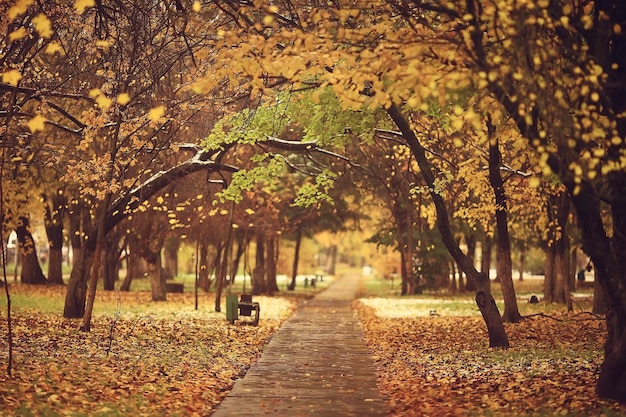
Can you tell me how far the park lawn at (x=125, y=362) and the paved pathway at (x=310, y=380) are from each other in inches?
13.4

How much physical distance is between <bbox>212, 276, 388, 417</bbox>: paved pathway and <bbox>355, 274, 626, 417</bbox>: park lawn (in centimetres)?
37

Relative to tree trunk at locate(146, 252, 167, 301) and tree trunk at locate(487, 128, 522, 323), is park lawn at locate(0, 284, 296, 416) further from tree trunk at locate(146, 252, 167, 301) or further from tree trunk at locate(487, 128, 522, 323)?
tree trunk at locate(146, 252, 167, 301)

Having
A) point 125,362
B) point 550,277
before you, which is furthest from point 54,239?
point 125,362

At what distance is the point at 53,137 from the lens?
29.2 metres

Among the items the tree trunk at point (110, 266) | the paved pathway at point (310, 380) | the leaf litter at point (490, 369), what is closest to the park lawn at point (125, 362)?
the paved pathway at point (310, 380)

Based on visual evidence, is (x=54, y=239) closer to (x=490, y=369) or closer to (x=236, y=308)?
(x=236, y=308)

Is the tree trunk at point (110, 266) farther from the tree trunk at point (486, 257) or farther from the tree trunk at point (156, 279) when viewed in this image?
the tree trunk at point (486, 257)

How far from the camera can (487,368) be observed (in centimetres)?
1360

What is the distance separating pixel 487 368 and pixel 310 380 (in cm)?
301

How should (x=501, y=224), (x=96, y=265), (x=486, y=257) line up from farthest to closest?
(x=486, y=257) → (x=501, y=224) → (x=96, y=265)

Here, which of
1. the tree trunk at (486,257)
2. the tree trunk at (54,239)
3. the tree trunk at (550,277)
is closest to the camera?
the tree trunk at (550,277)

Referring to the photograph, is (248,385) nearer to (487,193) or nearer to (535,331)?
(535,331)

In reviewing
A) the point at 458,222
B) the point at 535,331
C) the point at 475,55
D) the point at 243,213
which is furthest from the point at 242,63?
the point at 458,222

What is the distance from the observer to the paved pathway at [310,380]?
1022 centimetres
